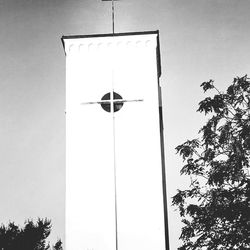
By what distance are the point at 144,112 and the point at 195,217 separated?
6.56 m

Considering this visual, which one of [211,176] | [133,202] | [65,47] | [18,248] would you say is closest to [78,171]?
[133,202]

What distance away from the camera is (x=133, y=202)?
1730 centimetres

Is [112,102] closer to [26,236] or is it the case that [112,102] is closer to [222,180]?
[222,180]

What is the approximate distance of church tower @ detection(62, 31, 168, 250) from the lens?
16.9 m

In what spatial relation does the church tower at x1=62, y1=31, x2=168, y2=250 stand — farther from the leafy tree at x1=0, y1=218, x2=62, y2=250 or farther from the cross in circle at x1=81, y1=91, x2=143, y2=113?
the leafy tree at x1=0, y1=218, x2=62, y2=250

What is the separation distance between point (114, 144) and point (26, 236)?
593 inches

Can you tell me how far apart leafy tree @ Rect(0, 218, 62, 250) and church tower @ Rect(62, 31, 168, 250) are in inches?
421

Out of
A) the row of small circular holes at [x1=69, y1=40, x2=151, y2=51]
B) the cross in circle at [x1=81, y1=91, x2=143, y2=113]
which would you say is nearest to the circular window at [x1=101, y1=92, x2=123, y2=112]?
the cross in circle at [x1=81, y1=91, x2=143, y2=113]

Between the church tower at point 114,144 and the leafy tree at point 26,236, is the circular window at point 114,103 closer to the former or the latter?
the church tower at point 114,144

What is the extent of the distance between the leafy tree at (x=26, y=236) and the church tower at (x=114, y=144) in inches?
421

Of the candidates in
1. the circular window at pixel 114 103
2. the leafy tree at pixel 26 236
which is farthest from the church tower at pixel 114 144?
the leafy tree at pixel 26 236

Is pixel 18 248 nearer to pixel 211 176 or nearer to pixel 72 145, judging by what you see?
pixel 72 145

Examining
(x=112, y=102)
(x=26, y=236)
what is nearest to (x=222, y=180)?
(x=112, y=102)

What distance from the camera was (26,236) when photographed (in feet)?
99.9
